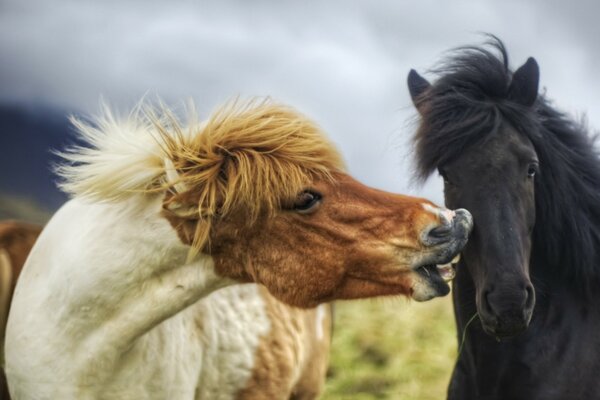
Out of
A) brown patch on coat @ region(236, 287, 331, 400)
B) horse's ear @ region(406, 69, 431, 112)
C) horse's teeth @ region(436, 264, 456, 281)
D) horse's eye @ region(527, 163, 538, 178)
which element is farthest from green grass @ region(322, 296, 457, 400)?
horse's teeth @ region(436, 264, 456, 281)

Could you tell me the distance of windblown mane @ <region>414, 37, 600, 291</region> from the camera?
416 centimetres

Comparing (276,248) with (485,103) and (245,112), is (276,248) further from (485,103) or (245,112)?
(485,103)

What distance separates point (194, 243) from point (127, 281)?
0.37 metres

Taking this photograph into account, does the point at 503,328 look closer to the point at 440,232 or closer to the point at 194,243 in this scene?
the point at 440,232

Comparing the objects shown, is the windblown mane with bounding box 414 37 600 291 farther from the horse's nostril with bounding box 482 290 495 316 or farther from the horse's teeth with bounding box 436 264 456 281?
the horse's teeth with bounding box 436 264 456 281

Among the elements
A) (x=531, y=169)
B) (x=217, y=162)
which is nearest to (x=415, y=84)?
(x=531, y=169)

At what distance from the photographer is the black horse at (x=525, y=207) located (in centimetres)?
400

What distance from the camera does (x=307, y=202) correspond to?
3350 mm

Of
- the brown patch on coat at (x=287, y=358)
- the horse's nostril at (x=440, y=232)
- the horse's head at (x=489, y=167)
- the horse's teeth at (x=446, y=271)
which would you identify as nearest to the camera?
the horse's nostril at (x=440, y=232)

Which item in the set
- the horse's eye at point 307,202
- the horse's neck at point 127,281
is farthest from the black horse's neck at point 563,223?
the horse's neck at point 127,281

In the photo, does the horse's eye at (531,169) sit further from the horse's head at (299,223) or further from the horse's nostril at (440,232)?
the horse's nostril at (440,232)

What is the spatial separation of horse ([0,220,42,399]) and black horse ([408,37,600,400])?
2400 mm

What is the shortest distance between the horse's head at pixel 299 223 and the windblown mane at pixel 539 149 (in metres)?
0.92

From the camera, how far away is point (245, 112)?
3.56 meters
